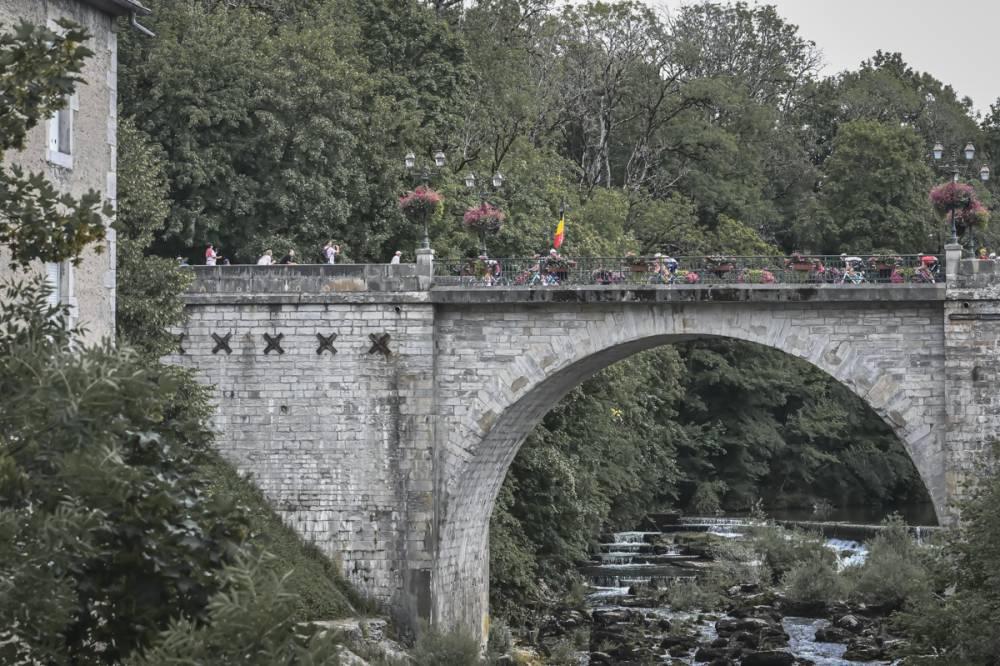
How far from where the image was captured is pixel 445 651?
30.1 meters

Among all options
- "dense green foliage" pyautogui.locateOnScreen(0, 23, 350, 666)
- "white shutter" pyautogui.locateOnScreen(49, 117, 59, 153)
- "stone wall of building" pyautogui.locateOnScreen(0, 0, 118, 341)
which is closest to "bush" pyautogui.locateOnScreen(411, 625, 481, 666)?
"stone wall of building" pyautogui.locateOnScreen(0, 0, 118, 341)

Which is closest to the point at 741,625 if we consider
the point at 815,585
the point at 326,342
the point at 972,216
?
the point at 815,585

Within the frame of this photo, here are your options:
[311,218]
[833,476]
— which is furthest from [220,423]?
[833,476]

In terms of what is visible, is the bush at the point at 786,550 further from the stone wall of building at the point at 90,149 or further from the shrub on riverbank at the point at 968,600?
the stone wall of building at the point at 90,149

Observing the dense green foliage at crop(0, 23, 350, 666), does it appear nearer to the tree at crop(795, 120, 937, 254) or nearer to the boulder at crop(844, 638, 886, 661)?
the boulder at crop(844, 638, 886, 661)

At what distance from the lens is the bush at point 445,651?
3005 cm

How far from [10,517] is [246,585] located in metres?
1.66

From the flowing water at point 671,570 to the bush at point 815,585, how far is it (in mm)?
1289

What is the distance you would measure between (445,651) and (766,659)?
7.61 meters

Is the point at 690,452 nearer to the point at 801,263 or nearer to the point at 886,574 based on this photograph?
the point at 886,574

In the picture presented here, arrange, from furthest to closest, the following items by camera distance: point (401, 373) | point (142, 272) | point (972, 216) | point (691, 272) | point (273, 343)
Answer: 1. point (273, 343)
2. point (401, 373)
3. point (691, 272)
4. point (972, 216)
5. point (142, 272)

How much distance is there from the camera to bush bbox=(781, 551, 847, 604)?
41.1 m

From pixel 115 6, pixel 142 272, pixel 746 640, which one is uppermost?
pixel 115 6

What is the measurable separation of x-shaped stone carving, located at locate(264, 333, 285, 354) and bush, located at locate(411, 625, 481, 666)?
6074 mm
